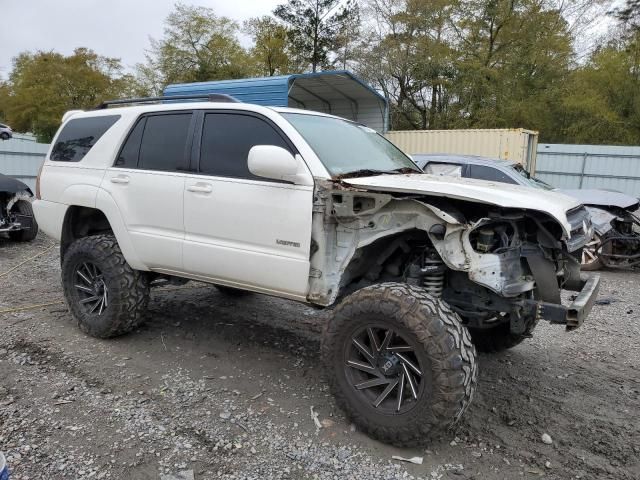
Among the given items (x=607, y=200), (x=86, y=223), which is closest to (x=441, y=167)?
(x=607, y=200)

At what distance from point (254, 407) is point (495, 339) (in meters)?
2.22

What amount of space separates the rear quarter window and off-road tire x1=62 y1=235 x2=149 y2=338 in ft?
2.67

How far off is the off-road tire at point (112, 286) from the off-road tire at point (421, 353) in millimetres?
2049

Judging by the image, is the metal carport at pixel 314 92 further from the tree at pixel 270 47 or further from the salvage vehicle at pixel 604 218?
the tree at pixel 270 47

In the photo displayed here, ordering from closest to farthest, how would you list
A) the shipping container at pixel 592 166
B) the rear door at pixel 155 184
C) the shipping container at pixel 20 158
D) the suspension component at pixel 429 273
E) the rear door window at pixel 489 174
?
the suspension component at pixel 429 273, the rear door at pixel 155 184, the rear door window at pixel 489 174, the shipping container at pixel 20 158, the shipping container at pixel 592 166

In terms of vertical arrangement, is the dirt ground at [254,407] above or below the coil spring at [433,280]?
below

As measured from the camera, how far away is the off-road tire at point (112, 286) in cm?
441

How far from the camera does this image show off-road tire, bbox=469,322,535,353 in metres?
4.41

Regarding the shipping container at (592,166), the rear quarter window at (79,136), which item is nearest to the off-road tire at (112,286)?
the rear quarter window at (79,136)

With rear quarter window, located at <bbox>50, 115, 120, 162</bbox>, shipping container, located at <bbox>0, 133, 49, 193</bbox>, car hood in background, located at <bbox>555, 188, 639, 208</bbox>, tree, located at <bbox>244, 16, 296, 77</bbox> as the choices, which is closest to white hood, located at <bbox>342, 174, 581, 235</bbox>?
rear quarter window, located at <bbox>50, 115, 120, 162</bbox>

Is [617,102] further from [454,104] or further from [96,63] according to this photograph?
[96,63]

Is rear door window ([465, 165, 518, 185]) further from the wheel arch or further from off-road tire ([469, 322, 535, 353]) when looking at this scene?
the wheel arch

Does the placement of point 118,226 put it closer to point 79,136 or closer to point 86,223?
point 86,223

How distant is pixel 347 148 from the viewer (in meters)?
3.96
